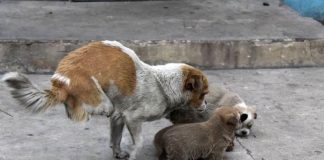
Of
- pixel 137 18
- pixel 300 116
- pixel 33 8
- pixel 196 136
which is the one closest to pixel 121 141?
pixel 196 136

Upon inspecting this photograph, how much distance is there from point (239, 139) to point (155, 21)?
2.56m

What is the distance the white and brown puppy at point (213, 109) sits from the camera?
193 inches

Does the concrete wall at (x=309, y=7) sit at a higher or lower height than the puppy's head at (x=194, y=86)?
lower

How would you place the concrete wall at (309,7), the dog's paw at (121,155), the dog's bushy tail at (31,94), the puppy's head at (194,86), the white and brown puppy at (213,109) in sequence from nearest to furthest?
the dog's bushy tail at (31,94)
the puppy's head at (194,86)
the dog's paw at (121,155)
the white and brown puppy at (213,109)
the concrete wall at (309,7)

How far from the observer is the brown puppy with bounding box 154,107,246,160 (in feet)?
14.2

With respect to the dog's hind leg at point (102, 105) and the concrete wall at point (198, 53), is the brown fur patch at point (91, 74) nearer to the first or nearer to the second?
the dog's hind leg at point (102, 105)

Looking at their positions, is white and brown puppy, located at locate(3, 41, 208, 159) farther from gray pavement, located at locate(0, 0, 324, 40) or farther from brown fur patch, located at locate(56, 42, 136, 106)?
gray pavement, located at locate(0, 0, 324, 40)

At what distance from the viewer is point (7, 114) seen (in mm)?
5367

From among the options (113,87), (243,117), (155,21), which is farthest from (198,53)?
(113,87)

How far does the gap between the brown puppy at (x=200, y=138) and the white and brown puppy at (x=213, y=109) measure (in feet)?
0.74

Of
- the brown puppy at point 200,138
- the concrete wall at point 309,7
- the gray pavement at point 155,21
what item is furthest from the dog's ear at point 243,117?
the concrete wall at point 309,7

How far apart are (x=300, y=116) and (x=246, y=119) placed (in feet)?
2.54

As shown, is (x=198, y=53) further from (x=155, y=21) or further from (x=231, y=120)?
(x=231, y=120)

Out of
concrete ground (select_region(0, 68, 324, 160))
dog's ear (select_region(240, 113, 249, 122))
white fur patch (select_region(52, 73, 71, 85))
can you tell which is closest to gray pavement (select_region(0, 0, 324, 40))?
concrete ground (select_region(0, 68, 324, 160))
